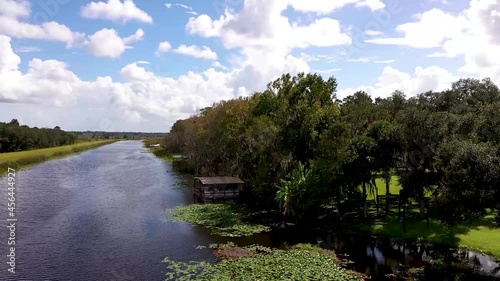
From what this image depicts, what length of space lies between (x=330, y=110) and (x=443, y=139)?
1434 cm

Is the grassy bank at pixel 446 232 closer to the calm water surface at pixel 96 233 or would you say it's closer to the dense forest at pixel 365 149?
the dense forest at pixel 365 149

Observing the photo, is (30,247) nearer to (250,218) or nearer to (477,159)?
(250,218)

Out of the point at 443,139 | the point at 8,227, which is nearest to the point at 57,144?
the point at 8,227

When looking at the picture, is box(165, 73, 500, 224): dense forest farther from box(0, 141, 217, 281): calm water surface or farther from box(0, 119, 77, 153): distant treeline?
box(0, 119, 77, 153): distant treeline

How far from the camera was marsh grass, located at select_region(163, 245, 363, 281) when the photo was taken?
2631cm

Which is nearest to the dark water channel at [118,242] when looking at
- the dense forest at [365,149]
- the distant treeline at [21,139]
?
the dense forest at [365,149]

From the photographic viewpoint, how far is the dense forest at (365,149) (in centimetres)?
2675

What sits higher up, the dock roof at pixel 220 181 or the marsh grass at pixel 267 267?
the dock roof at pixel 220 181

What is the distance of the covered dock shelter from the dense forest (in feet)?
10.0

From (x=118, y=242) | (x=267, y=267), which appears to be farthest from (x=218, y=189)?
(x=267, y=267)

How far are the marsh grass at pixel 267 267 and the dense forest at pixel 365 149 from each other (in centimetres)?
893

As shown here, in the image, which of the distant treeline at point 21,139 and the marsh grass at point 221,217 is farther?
the distant treeline at point 21,139

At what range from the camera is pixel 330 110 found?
152 ft

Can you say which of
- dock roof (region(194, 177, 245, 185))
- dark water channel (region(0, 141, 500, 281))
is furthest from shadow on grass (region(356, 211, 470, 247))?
dock roof (region(194, 177, 245, 185))
